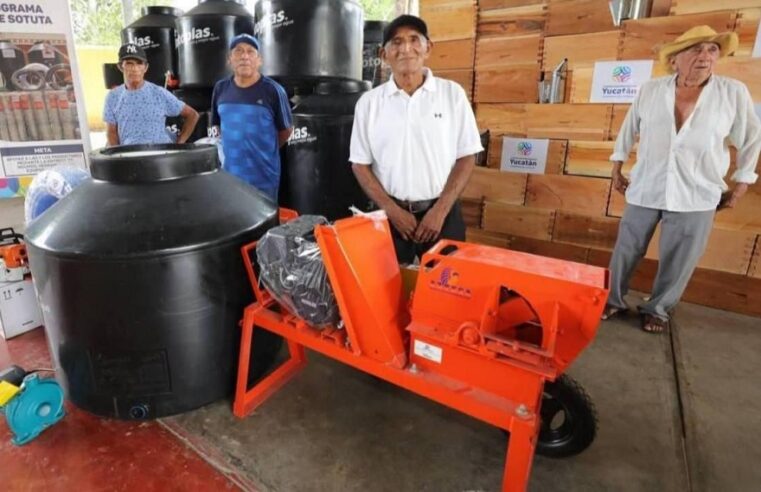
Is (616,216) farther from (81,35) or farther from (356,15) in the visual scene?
(81,35)

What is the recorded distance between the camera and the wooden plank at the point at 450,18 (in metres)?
3.38

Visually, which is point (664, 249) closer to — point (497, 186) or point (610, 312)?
point (610, 312)

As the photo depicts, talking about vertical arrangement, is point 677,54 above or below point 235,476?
above

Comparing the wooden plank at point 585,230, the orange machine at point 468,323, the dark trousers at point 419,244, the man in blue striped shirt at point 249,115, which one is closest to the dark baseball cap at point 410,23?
the dark trousers at point 419,244

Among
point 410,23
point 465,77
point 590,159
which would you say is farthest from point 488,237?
point 410,23

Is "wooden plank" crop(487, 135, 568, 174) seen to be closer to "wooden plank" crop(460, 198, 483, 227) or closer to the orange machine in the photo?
"wooden plank" crop(460, 198, 483, 227)

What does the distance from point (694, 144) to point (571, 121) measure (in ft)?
3.14

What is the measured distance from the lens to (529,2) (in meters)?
3.16

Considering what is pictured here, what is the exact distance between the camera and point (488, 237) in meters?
3.73

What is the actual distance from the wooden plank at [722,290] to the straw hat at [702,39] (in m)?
1.44

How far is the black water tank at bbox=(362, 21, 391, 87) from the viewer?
14.2ft

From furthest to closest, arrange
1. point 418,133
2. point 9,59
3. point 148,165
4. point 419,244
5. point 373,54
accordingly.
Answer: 1. point 373,54
2. point 9,59
3. point 419,244
4. point 418,133
5. point 148,165

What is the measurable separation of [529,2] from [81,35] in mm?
12117

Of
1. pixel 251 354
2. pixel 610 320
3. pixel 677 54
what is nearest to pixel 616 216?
pixel 610 320
